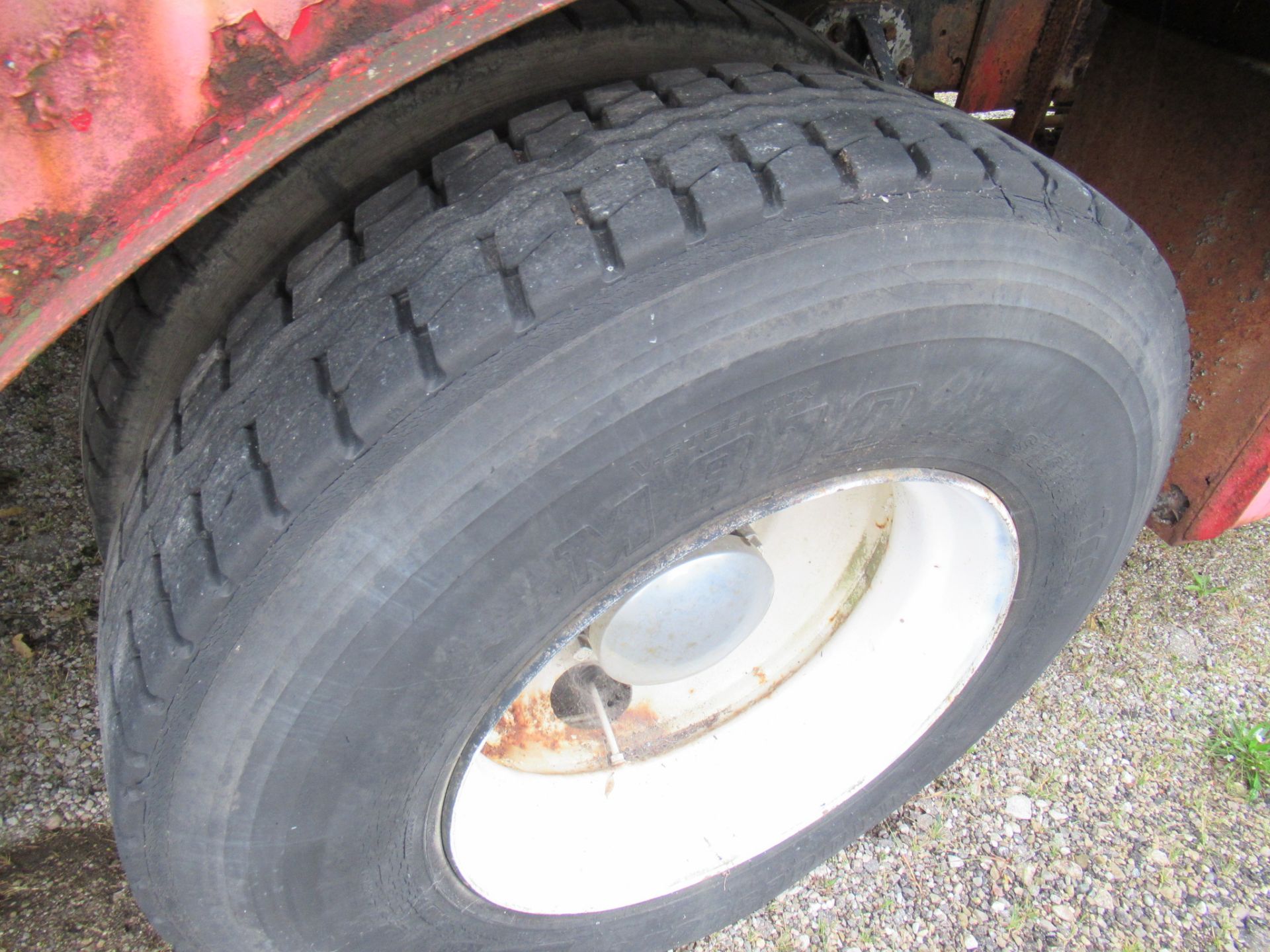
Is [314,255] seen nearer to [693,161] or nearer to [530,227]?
[530,227]

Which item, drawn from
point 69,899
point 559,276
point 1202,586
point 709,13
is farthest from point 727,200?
point 1202,586

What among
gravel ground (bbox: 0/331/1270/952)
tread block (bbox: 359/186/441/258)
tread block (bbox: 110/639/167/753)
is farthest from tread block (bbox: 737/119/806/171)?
gravel ground (bbox: 0/331/1270/952)

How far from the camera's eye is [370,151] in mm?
999

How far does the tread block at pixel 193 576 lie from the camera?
0.81 meters

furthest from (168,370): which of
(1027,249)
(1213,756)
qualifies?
(1213,756)

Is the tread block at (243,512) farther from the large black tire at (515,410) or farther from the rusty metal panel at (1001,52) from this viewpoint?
the rusty metal panel at (1001,52)

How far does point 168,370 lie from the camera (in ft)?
3.89

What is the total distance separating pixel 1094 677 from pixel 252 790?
5.51ft

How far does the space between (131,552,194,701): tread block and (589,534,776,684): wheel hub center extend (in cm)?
51

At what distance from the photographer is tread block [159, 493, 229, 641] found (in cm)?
81

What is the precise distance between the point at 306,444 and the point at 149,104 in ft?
1.15

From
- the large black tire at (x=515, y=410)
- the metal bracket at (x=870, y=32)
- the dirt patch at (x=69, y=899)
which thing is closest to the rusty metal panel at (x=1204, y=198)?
the metal bracket at (x=870, y=32)

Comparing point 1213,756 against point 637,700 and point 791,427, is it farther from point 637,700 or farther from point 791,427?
point 791,427

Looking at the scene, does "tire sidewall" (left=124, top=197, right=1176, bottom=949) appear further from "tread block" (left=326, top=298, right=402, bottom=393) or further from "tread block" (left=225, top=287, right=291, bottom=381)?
"tread block" (left=225, top=287, right=291, bottom=381)
